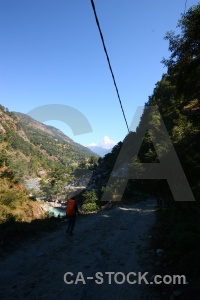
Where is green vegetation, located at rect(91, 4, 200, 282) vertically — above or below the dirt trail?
above

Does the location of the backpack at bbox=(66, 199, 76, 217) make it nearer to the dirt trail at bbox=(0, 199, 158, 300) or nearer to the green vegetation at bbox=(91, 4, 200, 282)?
the dirt trail at bbox=(0, 199, 158, 300)

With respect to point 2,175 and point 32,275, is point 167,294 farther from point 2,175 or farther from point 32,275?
point 2,175

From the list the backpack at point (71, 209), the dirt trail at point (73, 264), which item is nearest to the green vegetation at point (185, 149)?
the dirt trail at point (73, 264)

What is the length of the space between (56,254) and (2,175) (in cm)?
3597

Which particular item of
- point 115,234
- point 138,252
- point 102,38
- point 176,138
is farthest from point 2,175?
point 102,38

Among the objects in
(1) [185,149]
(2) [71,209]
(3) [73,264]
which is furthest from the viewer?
(1) [185,149]

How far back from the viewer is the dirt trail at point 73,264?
208 inches

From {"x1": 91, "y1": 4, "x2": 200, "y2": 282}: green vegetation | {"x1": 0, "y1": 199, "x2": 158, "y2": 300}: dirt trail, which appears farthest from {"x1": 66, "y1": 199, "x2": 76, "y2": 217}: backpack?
{"x1": 91, "y1": 4, "x2": 200, "y2": 282}: green vegetation

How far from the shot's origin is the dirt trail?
5.29 metres

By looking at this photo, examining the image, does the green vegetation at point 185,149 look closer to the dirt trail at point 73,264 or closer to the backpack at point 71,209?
the dirt trail at point 73,264

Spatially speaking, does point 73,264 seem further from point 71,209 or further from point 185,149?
point 185,149

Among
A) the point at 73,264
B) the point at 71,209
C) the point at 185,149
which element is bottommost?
the point at 73,264

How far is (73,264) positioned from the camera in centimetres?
703

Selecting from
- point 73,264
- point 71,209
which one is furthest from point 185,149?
point 73,264
